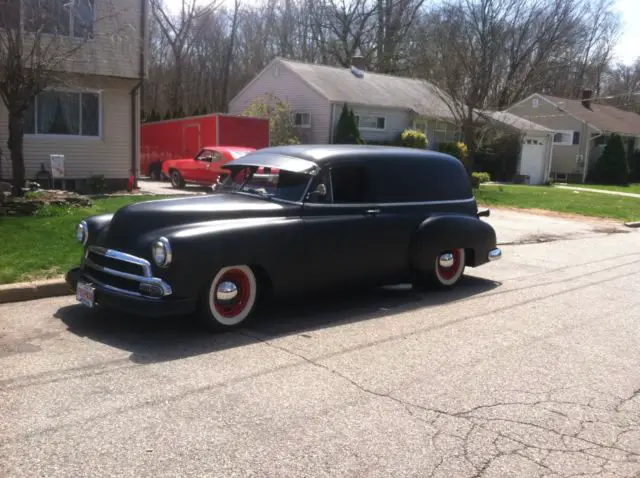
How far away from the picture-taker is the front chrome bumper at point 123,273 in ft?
16.7

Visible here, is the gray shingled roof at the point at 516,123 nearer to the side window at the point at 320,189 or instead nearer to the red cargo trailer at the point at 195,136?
the red cargo trailer at the point at 195,136

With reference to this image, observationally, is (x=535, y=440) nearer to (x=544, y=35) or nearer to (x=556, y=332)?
(x=556, y=332)

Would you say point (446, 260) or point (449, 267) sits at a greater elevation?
point (446, 260)

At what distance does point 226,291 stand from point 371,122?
1016 inches

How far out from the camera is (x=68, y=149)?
15.4 m

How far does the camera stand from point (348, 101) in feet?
94.8

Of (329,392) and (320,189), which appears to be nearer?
(329,392)

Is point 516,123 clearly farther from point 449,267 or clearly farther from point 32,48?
point 449,267

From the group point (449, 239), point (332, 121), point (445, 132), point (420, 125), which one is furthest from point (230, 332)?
point (445, 132)

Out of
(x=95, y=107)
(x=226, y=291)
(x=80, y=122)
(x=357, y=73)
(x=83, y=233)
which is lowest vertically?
(x=226, y=291)

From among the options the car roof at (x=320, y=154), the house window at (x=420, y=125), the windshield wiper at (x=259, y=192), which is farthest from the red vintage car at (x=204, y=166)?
the house window at (x=420, y=125)

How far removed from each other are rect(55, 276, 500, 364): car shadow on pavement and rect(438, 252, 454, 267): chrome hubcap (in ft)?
1.18

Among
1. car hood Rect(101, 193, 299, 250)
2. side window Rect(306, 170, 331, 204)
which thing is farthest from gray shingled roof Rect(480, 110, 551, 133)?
car hood Rect(101, 193, 299, 250)

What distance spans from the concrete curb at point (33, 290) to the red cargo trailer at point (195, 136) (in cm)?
1575
